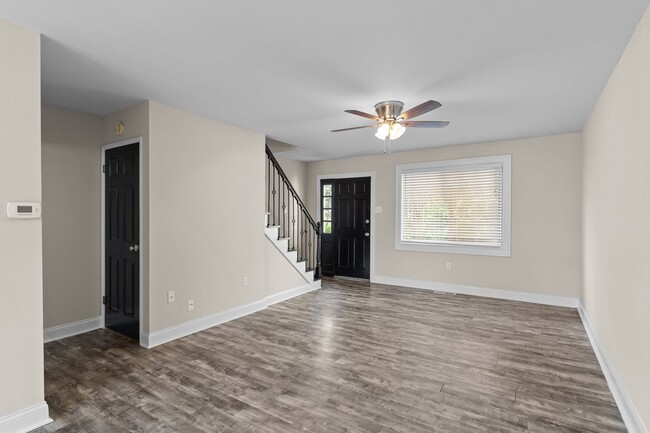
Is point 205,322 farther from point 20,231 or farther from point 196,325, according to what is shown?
point 20,231

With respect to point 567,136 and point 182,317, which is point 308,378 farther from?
point 567,136

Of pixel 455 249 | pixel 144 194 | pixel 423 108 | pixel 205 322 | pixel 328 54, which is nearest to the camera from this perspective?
pixel 328 54

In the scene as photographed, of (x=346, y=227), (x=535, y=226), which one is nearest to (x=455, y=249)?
(x=535, y=226)

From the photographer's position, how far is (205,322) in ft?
13.1

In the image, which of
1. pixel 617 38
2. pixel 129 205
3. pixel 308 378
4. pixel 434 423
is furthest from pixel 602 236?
pixel 129 205

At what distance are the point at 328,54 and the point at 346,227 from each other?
15.9 ft

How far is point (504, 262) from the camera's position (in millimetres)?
5297

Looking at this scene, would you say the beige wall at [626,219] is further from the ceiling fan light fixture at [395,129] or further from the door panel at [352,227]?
the door panel at [352,227]

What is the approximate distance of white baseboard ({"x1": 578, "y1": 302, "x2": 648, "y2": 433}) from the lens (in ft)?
6.63

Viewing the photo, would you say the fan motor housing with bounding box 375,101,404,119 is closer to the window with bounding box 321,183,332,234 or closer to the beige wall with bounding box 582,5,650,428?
the beige wall with bounding box 582,5,650,428

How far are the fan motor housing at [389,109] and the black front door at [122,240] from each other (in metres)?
2.58

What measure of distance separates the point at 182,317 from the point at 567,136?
18.5ft

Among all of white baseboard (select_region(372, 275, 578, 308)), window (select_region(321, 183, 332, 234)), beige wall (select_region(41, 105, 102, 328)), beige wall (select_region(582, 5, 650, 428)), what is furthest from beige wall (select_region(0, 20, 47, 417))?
window (select_region(321, 183, 332, 234))

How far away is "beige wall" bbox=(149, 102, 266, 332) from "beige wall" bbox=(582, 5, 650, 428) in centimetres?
384
